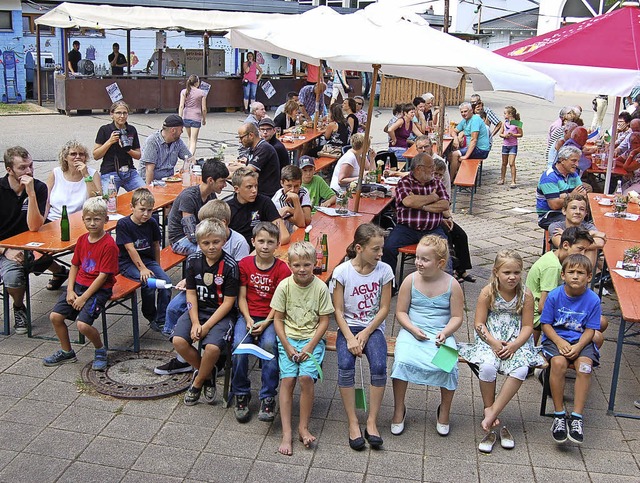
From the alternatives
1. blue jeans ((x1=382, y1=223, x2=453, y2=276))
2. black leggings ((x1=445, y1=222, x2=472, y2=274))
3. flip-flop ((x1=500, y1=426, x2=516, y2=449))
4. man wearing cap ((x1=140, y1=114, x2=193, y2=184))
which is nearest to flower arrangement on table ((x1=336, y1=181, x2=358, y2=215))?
blue jeans ((x1=382, y1=223, x2=453, y2=276))

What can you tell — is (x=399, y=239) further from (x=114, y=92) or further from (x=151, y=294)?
(x=114, y=92)

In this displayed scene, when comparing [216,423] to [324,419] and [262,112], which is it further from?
[262,112]

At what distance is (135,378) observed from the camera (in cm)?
570

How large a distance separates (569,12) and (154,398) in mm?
42081

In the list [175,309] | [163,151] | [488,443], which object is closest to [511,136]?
[163,151]

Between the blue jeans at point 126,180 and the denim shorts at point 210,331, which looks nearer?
the denim shorts at point 210,331

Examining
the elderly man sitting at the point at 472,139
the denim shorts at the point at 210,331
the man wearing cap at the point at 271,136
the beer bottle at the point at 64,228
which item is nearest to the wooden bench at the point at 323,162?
the man wearing cap at the point at 271,136

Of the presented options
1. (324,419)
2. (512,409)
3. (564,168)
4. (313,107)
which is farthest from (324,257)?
(313,107)

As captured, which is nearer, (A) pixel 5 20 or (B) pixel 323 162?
(B) pixel 323 162

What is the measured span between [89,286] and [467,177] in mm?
7308

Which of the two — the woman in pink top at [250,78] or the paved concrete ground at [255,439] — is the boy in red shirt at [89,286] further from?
the woman in pink top at [250,78]

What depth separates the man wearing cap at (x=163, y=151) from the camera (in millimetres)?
8930

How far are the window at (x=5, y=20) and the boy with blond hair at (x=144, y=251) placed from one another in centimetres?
1989

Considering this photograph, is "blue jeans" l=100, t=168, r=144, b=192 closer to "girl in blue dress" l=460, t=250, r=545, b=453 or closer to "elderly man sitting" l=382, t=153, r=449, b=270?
"elderly man sitting" l=382, t=153, r=449, b=270
